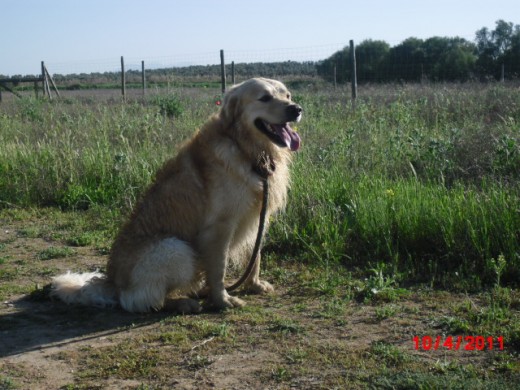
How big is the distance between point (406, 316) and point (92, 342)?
2.14 m

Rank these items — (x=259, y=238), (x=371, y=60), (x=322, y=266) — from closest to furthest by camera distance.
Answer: (x=259, y=238) → (x=322, y=266) → (x=371, y=60)

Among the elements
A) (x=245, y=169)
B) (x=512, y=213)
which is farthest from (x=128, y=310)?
(x=512, y=213)

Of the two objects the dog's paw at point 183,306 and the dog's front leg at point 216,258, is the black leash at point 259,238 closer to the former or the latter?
the dog's front leg at point 216,258

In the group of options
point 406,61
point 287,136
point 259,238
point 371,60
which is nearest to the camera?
point 287,136

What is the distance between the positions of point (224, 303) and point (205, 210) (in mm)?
717

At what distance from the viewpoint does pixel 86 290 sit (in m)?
4.63

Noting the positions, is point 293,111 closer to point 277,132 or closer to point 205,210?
point 277,132

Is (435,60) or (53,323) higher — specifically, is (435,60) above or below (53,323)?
above

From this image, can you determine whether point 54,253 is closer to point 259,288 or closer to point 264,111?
point 259,288

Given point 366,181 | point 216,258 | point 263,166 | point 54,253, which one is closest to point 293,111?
point 263,166

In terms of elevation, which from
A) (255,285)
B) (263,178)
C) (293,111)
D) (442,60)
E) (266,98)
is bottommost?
(255,285)

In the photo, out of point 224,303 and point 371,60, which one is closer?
point 224,303

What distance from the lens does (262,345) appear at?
12.4 ft
